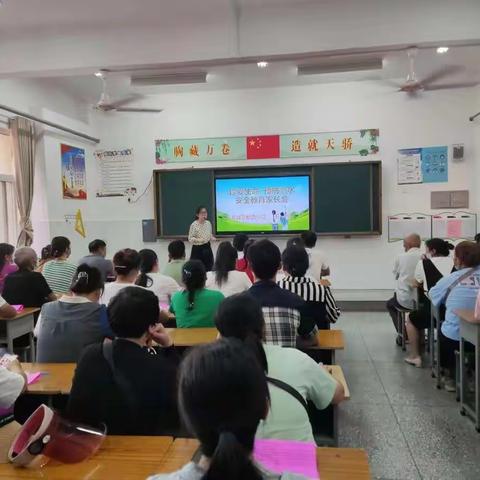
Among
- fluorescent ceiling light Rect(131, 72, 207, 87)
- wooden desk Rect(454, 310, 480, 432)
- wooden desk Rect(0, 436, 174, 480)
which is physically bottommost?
wooden desk Rect(454, 310, 480, 432)

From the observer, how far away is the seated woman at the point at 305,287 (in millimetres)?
2857

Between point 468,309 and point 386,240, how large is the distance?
11.9 feet

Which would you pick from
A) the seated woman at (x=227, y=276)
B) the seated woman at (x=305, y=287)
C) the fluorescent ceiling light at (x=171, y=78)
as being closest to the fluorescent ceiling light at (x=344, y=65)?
the fluorescent ceiling light at (x=171, y=78)

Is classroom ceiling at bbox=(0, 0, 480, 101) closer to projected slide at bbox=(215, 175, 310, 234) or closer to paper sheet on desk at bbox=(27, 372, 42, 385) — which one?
projected slide at bbox=(215, 175, 310, 234)

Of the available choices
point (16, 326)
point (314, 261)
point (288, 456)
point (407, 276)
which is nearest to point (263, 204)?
point (314, 261)

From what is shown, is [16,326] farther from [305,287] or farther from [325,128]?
[325,128]

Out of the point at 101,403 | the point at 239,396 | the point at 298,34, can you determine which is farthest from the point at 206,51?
the point at 239,396

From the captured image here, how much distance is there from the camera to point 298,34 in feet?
13.9

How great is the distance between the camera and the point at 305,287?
2859 mm

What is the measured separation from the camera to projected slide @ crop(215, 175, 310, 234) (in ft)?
22.6

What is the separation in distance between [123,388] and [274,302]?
39.2 inches

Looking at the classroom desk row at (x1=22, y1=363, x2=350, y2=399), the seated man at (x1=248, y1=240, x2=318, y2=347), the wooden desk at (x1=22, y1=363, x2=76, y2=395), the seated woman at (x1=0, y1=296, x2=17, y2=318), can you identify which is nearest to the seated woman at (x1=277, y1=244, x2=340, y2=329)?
the seated man at (x1=248, y1=240, x2=318, y2=347)

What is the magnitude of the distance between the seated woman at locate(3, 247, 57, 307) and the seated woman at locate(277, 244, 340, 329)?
2158 mm

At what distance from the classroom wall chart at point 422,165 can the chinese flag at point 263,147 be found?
1863 mm
